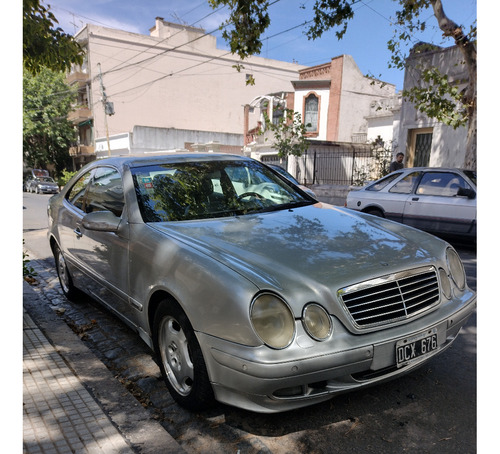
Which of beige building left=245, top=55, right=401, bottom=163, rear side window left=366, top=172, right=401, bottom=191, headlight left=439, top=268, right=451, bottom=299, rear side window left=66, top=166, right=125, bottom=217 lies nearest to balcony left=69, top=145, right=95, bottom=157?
beige building left=245, top=55, right=401, bottom=163

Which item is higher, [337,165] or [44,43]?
[44,43]

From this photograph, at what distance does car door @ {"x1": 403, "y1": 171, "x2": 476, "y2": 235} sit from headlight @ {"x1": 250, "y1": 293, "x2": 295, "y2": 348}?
5.95 metres

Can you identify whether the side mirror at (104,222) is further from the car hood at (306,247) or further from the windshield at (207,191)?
the car hood at (306,247)

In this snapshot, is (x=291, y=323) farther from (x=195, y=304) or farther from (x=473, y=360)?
(x=473, y=360)

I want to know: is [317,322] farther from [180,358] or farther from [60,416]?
[60,416]

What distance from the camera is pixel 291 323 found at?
85.0 inches

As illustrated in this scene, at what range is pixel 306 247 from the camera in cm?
266

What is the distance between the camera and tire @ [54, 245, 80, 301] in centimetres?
477

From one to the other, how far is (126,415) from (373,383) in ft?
5.17

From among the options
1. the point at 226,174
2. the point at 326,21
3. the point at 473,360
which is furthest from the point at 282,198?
the point at 326,21

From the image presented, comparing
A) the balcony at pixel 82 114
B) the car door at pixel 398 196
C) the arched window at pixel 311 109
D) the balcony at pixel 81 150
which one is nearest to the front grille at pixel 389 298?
the car door at pixel 398 196

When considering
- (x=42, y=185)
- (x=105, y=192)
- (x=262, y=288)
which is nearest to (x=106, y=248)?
(x=105, y=192)

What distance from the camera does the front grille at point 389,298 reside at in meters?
2.29

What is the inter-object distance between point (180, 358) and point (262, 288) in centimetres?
87
